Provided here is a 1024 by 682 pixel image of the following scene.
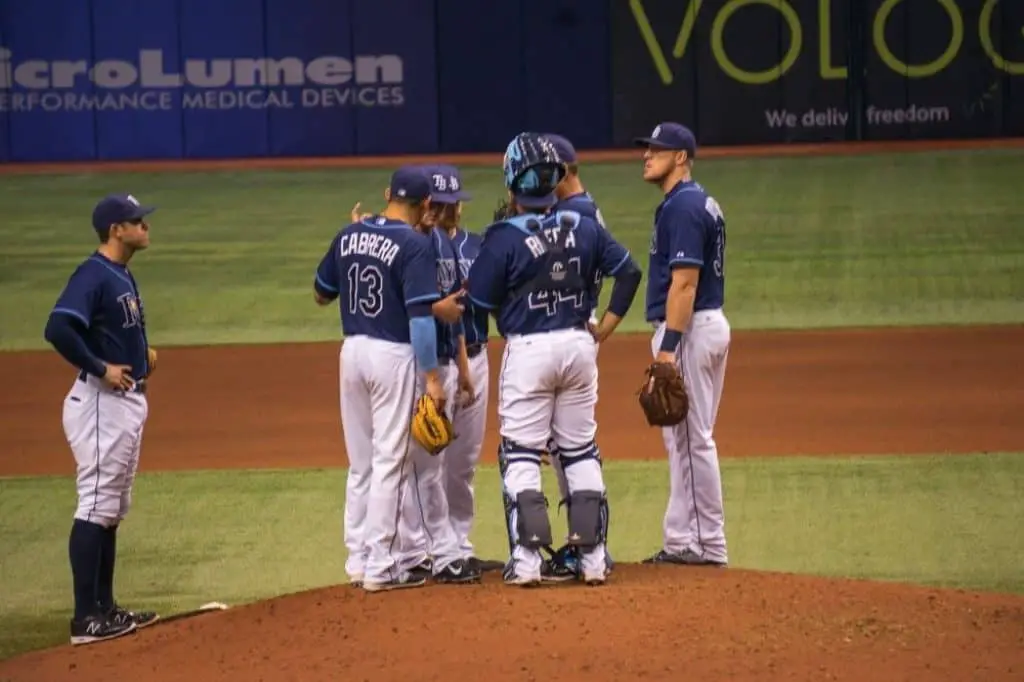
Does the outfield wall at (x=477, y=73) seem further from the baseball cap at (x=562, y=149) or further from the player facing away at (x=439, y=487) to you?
the player facing away at (x=439, y=487)

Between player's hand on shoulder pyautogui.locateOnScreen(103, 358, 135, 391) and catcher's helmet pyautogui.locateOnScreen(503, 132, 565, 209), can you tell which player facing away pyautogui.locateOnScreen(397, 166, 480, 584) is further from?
player's hand on shoulder pyautogui.locateOnScreen(103, 358, 135, 391)

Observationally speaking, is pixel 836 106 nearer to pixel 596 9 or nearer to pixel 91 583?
pixel 596 9

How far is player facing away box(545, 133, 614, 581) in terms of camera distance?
7.83 m

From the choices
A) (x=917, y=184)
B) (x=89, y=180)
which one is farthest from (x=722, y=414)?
(x=89, y=180)

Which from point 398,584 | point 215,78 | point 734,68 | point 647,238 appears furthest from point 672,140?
point 215,78

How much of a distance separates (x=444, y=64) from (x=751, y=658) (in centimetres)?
2546

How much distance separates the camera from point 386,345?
7.73m

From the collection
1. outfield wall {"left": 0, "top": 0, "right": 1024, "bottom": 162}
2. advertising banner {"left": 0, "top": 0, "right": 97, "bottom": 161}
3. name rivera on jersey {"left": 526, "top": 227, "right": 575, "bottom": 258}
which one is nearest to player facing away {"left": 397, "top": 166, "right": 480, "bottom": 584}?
name rivera on jersey {"left": 526, "top": 227, "right": 575, "bottom": 258}

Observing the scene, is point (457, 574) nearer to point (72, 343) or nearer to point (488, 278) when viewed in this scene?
point (488, 278)

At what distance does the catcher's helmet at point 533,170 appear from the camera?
7.61m

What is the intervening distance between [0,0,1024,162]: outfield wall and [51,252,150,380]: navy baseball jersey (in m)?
23.6

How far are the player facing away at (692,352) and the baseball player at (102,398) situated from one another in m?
2.28

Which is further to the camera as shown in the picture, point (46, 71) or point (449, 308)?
point (46, 71)

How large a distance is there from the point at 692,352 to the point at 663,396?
1.51 ft
